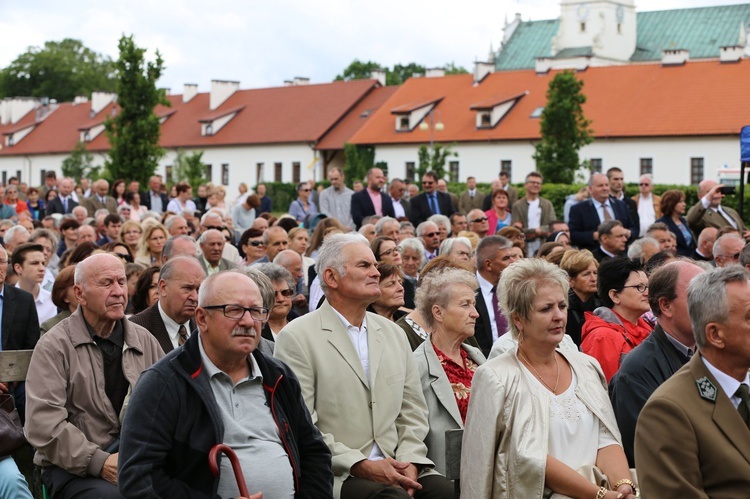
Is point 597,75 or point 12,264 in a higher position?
point 597,75

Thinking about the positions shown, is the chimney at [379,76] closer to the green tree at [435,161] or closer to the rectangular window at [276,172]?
the rectangular window at [276,172]

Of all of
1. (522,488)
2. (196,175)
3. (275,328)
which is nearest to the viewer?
(522,488)

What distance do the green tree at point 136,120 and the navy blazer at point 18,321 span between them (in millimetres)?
22570

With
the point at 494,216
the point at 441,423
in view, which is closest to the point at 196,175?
the point at 494,216

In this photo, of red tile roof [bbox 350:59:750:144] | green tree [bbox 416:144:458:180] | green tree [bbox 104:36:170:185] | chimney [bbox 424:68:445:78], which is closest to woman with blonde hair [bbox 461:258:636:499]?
green tree [bbox 104:36:170:185]

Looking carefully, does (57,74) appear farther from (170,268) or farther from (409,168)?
(170,268)

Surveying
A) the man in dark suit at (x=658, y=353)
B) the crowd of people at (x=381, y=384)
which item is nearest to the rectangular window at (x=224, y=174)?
the crowd of people at (x=381, y=384)

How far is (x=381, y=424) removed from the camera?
239 inches

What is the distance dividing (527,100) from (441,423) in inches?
2340

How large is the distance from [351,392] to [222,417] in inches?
51.0

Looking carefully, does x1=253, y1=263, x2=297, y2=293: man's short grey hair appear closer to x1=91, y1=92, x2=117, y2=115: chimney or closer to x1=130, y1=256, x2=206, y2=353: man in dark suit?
x1=130, y1=256, x2=206, y2=353: man in dark suit

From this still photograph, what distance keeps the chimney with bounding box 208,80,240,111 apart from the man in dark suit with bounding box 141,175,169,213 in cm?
5795

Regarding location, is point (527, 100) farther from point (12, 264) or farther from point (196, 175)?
point (12, 264)

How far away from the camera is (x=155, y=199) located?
70.8 feet
